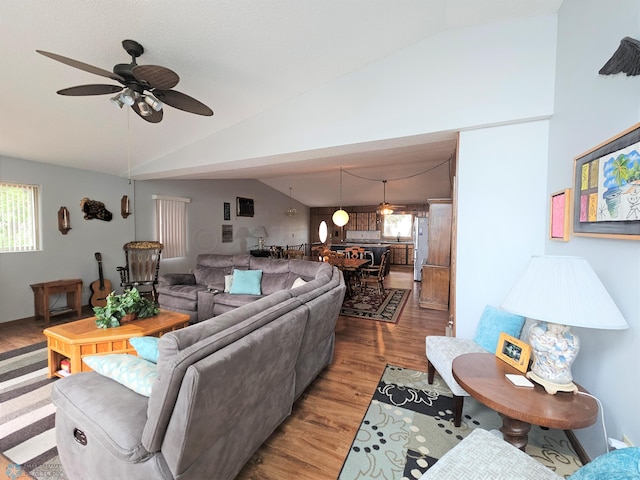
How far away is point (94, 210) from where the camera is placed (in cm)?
452

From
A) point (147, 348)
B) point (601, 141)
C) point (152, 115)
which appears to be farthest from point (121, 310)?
point (601, 141)

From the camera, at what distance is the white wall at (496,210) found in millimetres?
2223

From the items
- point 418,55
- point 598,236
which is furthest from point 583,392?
point 418,55

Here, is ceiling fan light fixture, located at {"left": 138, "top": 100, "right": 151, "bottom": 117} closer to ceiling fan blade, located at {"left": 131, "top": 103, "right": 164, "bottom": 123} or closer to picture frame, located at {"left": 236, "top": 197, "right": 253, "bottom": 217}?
ceiling fan blade, located at {"left": 131, "top": 103, "right": 164, "bottom": 123}

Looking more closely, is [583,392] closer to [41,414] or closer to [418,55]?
[418,55]

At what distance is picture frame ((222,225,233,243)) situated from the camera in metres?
7.14

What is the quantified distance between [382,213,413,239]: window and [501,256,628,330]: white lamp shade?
28.7 feet

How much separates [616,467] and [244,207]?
7.81 m

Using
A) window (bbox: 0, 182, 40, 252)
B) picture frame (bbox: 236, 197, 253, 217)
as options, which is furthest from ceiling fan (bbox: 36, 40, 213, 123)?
picture frame (bbox: 236, 197, 253, 217)

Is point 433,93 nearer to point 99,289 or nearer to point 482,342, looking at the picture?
point 482,342

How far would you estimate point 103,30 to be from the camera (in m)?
2.08

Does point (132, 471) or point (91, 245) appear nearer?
point (132, 471)

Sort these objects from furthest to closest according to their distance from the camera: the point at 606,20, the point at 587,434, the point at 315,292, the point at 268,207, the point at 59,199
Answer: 1. the point at 268,207
2. the point at 59,199
3. the point at 315,292
4. the point at 587,434
5. the point at 606,20

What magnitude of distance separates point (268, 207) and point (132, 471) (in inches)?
317
